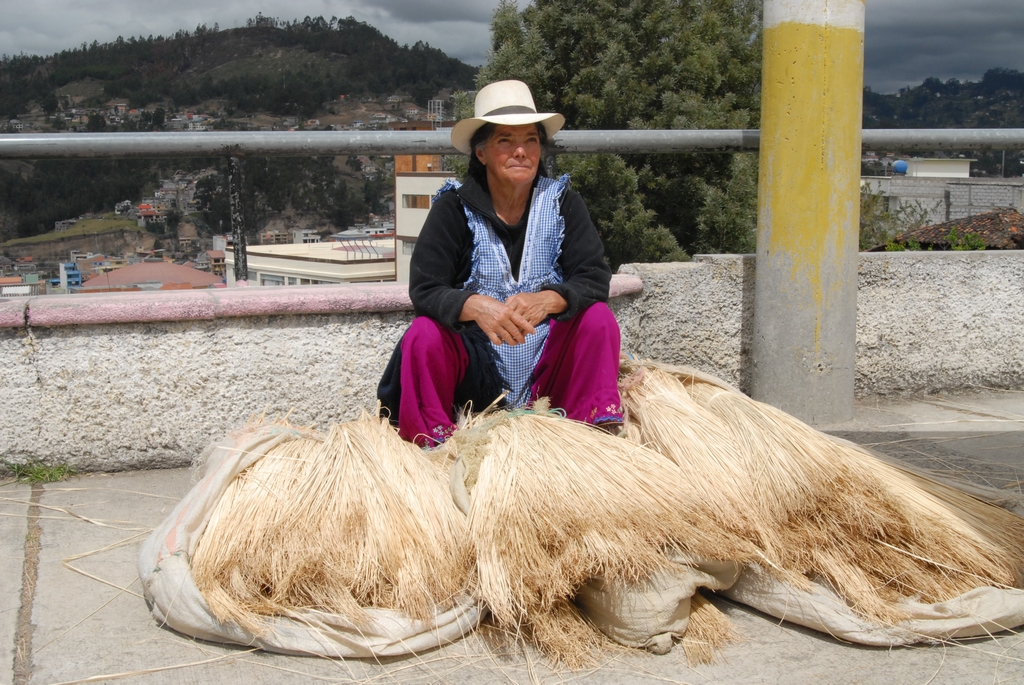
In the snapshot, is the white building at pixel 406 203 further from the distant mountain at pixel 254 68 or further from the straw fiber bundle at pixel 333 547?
the distant mountain at pixel 254 68

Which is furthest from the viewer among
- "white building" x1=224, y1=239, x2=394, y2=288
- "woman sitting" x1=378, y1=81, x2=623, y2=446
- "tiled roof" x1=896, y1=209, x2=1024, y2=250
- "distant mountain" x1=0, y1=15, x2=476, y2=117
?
"distant mountain" x1=0, y1=15, x2=476, y2=117

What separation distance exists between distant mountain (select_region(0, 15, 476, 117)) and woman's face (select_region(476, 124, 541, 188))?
965 cm

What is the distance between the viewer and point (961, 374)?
14.7ft

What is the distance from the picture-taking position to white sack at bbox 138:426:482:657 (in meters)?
2.10

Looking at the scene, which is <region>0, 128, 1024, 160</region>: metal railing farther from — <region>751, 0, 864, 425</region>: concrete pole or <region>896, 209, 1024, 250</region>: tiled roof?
<region>896, 209, 1024, 250</region>: tiled roof

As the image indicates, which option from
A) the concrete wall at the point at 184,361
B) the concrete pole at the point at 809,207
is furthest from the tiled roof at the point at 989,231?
the concrete wall at the point at 184,361

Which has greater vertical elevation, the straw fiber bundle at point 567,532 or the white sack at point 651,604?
the straw fiber bundle at point 567,532

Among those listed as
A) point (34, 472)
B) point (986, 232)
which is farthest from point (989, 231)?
point (34, 472)

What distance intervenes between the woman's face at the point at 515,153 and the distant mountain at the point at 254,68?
9.65 meters

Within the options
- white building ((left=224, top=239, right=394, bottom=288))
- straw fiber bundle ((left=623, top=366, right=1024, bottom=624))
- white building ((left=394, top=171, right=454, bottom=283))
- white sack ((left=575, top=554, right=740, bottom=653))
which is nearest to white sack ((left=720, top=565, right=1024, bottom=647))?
straw fiber bundle ((left=623, top=366, right=1024, bottom=624))

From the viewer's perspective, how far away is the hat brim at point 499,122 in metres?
2.86

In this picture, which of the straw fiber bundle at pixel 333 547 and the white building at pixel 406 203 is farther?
the white building at pixel 406 203

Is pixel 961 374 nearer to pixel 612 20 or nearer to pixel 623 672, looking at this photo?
pixel 623 672

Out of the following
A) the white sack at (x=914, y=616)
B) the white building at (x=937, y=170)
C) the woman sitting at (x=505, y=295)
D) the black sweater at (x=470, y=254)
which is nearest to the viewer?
the white sack at (x=914, y=616)
